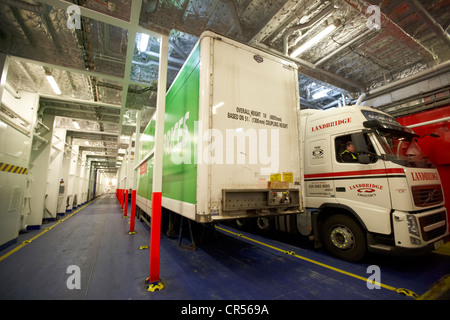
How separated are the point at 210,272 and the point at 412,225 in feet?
10.8

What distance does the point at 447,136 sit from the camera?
15.4ft

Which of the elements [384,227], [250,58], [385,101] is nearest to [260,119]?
[250,58]

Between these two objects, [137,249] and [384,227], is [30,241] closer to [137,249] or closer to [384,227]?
[137,249]

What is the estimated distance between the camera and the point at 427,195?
3.38 metres

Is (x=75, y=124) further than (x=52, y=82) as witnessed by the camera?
Yes

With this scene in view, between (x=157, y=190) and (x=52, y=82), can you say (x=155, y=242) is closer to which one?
(x=157, y=190)

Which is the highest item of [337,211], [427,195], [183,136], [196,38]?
[196,38]

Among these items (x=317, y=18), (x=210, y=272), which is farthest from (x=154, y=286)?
(x=317, y=18)

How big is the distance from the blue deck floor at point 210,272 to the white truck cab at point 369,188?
1.76 feet

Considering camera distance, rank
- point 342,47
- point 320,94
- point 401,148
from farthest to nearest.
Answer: point 320,94
point 342,47
point 401,148

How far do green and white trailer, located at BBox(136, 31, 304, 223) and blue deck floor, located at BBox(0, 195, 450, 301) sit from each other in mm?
1017

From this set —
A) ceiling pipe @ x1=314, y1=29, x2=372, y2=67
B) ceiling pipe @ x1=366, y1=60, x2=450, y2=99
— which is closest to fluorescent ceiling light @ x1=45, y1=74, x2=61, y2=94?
ceiling pipe @ x1=314, y1=29, x2=372, y2=67

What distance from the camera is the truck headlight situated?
2930 millimetres

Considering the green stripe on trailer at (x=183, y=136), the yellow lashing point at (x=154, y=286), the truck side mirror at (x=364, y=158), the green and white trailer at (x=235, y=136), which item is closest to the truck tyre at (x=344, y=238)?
the truck side mirror at (x=364, y=158)
